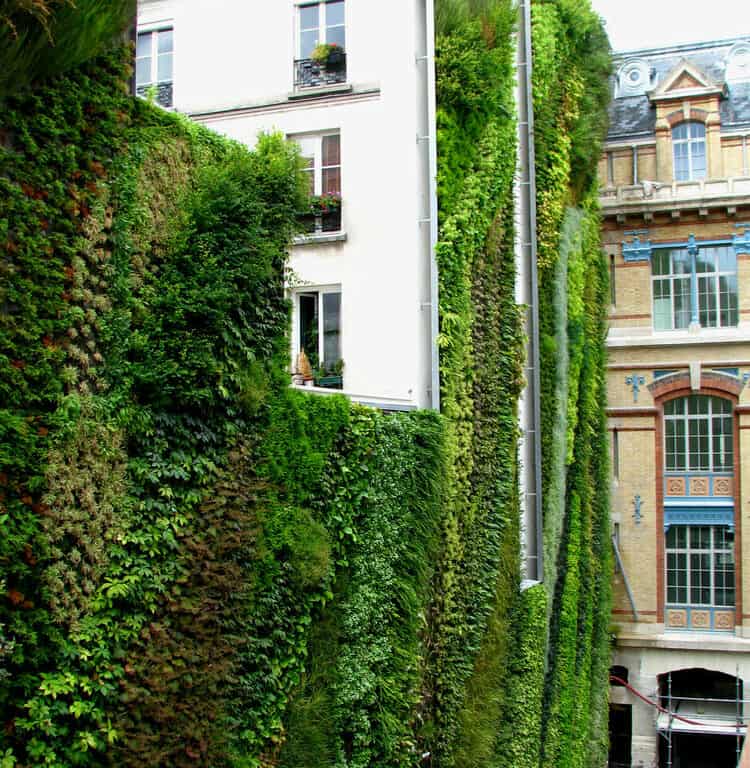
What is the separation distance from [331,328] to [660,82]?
20.8m

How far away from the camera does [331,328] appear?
17141mm

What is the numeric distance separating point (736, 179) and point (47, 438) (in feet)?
89.5

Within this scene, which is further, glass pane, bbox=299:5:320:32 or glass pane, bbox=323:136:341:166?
glass pane, bbox=299:5:320:32

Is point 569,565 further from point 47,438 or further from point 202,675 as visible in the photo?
point 47,438

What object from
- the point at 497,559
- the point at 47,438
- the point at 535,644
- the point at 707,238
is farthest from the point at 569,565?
the point at 47,438

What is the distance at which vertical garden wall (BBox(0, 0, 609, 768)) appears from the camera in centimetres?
898

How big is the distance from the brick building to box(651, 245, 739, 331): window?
1.6 inches

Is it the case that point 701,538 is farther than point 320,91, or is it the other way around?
point 701,538

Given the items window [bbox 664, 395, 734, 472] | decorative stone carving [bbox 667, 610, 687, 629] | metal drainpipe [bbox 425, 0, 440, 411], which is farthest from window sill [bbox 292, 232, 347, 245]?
decorative stone carving [bbox 667, 610, 687, 629]

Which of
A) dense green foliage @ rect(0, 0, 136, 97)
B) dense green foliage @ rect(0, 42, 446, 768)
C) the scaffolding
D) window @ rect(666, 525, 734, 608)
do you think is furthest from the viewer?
window @ rect(666, 525, 734, 608)

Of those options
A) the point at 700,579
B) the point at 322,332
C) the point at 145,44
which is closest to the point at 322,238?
the point at 322,332

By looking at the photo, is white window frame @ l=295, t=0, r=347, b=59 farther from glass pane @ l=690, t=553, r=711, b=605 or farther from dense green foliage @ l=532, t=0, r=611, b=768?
glass pane @ l=690, t=553, r=711, b=605

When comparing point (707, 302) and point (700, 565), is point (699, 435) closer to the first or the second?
point (700, 565)

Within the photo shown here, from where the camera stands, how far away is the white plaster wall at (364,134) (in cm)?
1662
